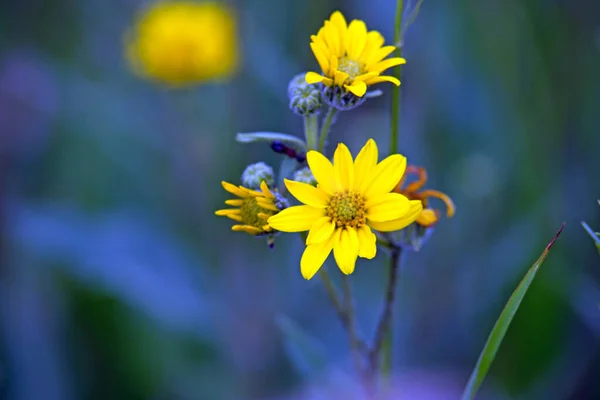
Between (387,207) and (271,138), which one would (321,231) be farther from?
(271,138)

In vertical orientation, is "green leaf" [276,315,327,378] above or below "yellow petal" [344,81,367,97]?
below

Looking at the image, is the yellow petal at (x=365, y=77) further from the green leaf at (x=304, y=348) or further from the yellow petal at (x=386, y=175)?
the green leaf at (x=304, y=348)

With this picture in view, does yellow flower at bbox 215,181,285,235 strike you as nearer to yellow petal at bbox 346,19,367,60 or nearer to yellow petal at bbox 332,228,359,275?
yellow petal at bbox 332,228,359,275

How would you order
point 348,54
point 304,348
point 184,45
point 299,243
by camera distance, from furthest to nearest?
point 184,45 < point 299,243 < point 304,348 < point 348,54

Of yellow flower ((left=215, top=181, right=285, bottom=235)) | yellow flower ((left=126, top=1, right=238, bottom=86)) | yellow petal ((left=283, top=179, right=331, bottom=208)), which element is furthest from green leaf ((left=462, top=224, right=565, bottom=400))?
yellow flower ((left=126, top=1, right=238, bottom=86))

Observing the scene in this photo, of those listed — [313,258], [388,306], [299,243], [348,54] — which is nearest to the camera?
[313,258]

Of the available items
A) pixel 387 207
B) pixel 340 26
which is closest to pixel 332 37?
pixel 340 26
